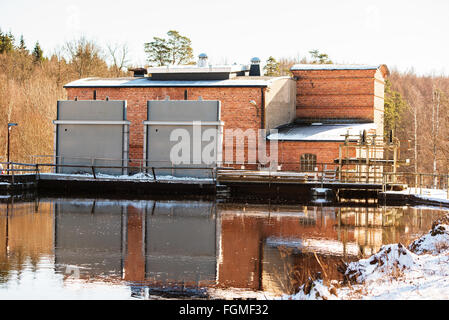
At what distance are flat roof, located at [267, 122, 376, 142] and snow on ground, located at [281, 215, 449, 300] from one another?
1040 inches

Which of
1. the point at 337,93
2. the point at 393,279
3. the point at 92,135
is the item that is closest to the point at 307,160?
the point at 337,93

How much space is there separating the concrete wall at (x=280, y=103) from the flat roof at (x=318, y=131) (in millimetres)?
701

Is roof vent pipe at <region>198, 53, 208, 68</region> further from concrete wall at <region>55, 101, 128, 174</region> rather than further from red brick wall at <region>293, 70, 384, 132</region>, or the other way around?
concrete wall at <region>55, 101, 128, 174</region>

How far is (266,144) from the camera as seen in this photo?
4069 cm

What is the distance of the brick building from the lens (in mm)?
40375

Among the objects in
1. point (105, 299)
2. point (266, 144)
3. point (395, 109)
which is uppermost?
point (395, 109)

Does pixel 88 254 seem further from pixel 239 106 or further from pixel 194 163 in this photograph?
pixel 239 106

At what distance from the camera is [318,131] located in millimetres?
41750

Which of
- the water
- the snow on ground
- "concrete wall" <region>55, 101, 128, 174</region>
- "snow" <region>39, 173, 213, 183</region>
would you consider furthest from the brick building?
the snow on ground

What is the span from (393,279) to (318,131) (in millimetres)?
31185

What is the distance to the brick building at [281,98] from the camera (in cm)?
4038
